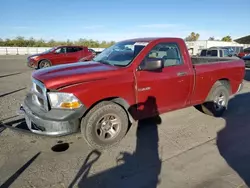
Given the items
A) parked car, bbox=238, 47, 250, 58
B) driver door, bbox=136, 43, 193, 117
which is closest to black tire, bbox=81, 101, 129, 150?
driver door, bbox=136, 43, 193, 117

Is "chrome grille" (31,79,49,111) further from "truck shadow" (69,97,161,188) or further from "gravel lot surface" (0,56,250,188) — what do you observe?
"truck shadow" (69,97,161,188)

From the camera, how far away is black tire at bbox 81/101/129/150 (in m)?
3.66

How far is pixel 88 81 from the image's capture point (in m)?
3.60

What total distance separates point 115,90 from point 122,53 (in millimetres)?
1103

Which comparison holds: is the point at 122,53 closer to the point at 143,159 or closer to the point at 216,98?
the point at 143,159

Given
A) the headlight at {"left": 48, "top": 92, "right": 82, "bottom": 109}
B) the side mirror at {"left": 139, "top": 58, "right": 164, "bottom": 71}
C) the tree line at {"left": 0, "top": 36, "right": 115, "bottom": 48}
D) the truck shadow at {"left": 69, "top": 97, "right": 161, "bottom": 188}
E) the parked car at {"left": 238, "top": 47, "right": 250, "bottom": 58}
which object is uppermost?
the tree line at {"left": 0, "top": 36, "right": 115, "bottom": 48}

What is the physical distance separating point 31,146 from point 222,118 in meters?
4.36

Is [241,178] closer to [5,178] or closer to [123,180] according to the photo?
[123,180]

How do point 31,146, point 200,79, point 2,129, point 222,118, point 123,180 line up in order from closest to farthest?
point 123,180 < point 31,146 < point 2,129 < point 200,79 < point 222,118

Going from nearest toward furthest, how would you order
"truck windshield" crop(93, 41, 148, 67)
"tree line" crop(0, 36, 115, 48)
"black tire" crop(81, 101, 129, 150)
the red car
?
"black tire" crop(81, 101, 129, 150) < "truck windshield" crop(93, 41, 148, 67) < the red car < "tree line" crop(0, 36, 115, 48)

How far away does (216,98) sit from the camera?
5570 millimetres

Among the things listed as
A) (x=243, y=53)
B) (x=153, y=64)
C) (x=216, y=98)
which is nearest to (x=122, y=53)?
(x=153, y=64)

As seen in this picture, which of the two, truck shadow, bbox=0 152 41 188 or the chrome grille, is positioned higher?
the chrome grille

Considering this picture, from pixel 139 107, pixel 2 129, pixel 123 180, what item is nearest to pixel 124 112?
pixel 139 107
